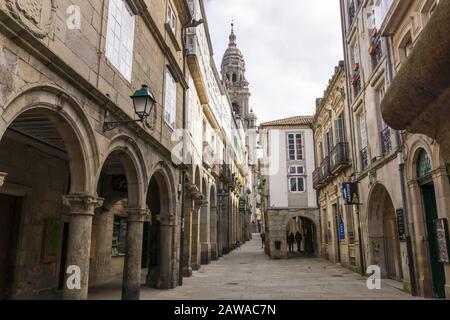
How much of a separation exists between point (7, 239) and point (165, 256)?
4.34 meters

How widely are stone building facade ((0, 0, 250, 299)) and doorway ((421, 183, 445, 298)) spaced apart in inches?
275

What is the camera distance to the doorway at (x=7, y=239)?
28.1ft

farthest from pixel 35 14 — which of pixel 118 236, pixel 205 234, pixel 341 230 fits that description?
pixel 205 234

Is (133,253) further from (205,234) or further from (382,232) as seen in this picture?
(205,234)

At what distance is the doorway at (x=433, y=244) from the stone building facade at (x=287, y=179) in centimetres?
1506

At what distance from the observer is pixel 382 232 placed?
13.6m

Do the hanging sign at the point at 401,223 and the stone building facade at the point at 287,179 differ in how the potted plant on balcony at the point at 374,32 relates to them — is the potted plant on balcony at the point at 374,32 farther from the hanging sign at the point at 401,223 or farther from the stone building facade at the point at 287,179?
the stone building facade at the point at 287,179

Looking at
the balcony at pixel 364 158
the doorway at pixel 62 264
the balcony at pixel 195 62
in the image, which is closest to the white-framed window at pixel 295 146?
the balcony at pixel 195 62

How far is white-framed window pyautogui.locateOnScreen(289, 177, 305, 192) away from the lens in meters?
25.5

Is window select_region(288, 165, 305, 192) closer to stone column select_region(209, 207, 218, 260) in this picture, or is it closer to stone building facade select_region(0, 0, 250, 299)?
stone column select_region(209, 207, 218, 260)

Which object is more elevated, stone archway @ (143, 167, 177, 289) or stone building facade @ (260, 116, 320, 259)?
stone building facade @ (260, 116, 320, 259)

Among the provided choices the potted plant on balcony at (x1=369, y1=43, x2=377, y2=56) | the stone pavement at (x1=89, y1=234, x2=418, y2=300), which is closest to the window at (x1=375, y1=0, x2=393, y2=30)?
the potted plant on balcony at (x1=369, y1=43, x2=377, y2=56)
